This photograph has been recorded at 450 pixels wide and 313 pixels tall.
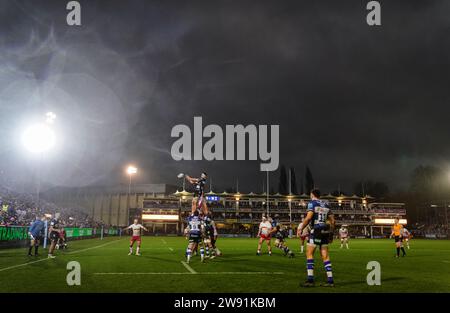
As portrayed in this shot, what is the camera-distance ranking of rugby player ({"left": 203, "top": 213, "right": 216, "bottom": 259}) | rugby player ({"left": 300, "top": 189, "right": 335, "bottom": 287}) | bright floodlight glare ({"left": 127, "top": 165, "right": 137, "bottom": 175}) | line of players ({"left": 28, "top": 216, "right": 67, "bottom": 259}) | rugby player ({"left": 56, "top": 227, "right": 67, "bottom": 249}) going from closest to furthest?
rugby player ({"left": 300, "top": 189, "right": 335, "bottom": 287})
rugby player ({"left": 203, "top": 213, "right": 216, "bottom": 259})
line of players ({"left": 28, "top": 216, "right": 67, "bottom": 259})
rugby player ({"left": 56, "top": 227, "right": 67, "bottom": 249})
bright floodlight glare ({"left": 127, "top": 165, "right": 137, "bottom": 175})

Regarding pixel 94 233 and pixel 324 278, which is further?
pixel 94 233

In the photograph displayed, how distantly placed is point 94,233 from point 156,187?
57.4 m

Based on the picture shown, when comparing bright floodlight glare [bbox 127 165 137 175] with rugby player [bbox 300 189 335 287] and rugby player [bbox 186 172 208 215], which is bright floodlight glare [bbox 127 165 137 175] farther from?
rugby player [bbox 300 189 335 287]

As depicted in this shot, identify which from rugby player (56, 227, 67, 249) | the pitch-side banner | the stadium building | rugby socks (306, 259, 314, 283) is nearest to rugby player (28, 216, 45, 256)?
rugby player (56, 227, 67, 249)

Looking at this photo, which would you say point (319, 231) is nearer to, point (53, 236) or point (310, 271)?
point (310, 271)

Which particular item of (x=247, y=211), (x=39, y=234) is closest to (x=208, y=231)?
(x=39, y=234)

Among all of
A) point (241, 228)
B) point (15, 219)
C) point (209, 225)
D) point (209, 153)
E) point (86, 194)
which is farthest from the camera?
point (86, 194)

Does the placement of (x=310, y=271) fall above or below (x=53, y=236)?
above

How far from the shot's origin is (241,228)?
94.3 m

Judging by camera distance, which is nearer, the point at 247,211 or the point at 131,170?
the point at 131,170

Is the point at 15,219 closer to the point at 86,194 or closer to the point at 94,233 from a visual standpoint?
the point at 94,233
